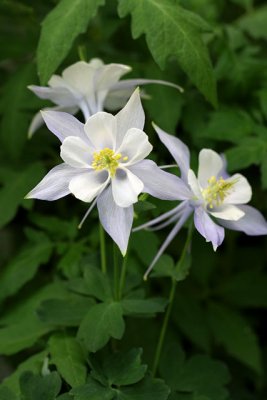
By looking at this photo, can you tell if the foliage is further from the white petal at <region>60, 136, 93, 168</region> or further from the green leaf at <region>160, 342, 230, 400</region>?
the white petal at <region>60, 136, 93, 168</region>

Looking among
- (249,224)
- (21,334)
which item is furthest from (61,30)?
(21,334)

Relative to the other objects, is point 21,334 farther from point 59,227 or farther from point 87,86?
point 87,86

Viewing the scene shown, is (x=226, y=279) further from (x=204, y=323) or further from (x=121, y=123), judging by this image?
(x=121, y=123)

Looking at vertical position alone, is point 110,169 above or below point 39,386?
above

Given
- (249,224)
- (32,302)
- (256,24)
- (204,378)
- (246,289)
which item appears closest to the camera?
(249,224)

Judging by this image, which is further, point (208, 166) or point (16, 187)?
point (16, 187)

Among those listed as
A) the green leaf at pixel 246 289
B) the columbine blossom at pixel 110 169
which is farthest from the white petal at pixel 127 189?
the green leaf at pixel 246 289

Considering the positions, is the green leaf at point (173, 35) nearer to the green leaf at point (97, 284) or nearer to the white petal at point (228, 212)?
the white petal at point (228, 212)
